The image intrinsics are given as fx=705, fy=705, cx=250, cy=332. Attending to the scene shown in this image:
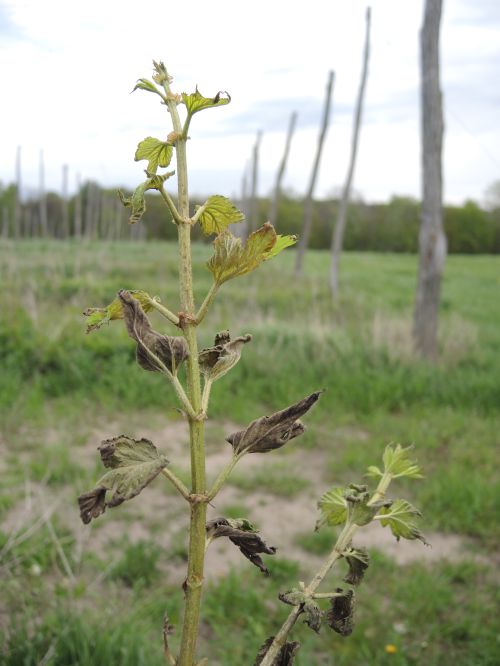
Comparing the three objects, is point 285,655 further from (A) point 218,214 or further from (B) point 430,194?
(B) point 430,194

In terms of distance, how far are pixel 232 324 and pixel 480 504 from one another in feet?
17.1

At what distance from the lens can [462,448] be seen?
5145 mm

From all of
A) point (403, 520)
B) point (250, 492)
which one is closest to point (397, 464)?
point (403, 520)

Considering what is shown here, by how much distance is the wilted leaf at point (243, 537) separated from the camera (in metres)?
0.59

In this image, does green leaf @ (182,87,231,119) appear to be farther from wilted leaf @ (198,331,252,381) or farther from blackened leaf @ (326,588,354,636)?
blackened leaf @ (326,588,354,636)

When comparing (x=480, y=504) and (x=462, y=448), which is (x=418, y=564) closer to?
(x=480, y=504)

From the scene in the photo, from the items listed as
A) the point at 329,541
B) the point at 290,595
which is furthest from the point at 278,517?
the point at 290,595

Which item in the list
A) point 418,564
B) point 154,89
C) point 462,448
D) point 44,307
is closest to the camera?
point 154,89

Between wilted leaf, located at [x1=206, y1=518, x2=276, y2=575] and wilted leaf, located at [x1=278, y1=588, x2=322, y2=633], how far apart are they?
0.05 meters

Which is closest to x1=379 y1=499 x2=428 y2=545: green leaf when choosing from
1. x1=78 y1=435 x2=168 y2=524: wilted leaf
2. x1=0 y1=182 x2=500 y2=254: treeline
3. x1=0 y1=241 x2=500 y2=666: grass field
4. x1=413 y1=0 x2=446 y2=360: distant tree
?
x1=78 y1=435 x2=168 y2=524: wilted leaf

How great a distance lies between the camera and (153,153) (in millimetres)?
611

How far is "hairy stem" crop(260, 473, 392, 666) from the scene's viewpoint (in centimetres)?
64

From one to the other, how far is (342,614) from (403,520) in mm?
109

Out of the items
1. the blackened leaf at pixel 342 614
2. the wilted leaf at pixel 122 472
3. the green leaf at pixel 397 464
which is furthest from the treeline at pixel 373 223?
the wilted leaf at pixel 122 472
